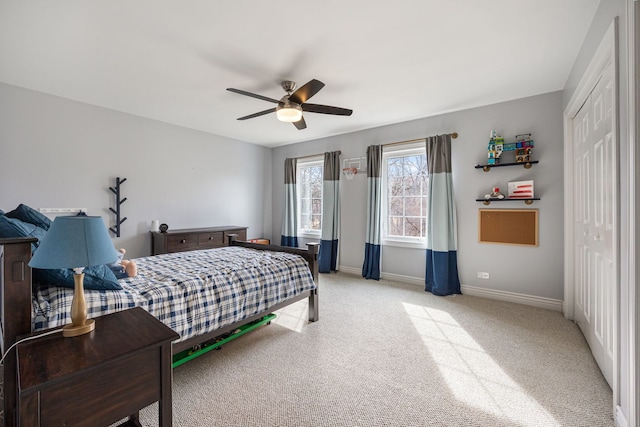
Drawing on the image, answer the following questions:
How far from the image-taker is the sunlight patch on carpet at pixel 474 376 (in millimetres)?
1676

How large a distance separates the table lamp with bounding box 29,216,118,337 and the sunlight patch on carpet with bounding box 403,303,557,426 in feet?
7.28

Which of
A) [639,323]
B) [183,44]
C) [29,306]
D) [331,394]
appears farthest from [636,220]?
[183,44]

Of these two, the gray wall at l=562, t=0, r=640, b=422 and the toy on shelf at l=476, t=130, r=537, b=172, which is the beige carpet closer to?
the gray wall at l=562, t=0, r=640, b=422

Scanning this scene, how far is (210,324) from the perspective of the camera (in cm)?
197

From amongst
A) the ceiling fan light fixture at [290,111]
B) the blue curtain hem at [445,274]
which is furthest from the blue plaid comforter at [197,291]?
the blue curtain hem at [445,274]

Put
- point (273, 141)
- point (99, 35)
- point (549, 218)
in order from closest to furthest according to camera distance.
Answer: point (99, 35) < point (549, 218) < point (273, 141)

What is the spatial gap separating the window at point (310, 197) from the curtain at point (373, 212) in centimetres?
120

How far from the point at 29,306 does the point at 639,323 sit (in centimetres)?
285

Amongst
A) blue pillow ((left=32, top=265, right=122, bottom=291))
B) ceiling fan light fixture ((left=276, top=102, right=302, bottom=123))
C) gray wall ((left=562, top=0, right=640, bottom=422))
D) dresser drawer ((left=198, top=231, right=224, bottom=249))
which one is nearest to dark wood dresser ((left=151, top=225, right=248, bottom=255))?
dresser drawer ((left=198, top=231, right=224, bottom=249))

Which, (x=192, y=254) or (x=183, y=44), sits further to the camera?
(x=192, y=254)

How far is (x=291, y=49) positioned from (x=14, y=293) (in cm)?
240

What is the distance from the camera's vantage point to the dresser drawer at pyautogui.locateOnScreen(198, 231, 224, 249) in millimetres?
4441

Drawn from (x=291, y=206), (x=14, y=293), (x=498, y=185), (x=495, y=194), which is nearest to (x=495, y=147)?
(x=498, y=185)

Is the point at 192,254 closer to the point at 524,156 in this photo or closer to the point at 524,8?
the point at 524,8
